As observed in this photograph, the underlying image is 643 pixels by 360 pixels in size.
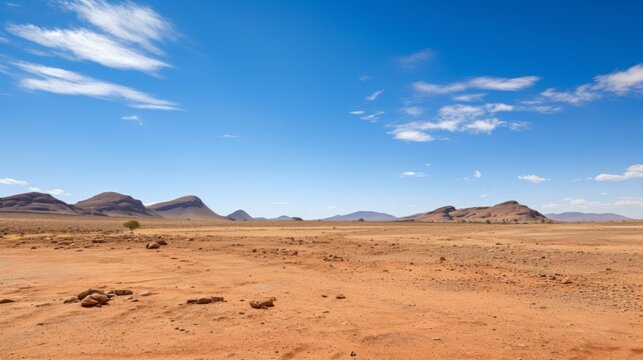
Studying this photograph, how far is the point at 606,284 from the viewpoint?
11.0m

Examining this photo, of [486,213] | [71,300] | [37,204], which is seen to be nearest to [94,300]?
[71,300]

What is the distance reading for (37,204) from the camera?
169875mm

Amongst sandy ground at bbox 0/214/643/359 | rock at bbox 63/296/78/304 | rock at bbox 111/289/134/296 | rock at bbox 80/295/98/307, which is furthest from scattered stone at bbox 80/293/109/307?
rock at bbox 111/289/134/296

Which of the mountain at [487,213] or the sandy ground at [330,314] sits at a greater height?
the mountain at [487,213]

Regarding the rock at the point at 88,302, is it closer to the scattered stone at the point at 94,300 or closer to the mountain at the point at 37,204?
the scattered stone at the point at 94,300

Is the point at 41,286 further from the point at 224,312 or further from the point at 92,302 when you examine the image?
the point at 224,312

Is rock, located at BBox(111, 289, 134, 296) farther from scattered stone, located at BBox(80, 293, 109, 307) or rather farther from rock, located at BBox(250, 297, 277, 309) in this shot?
rock, located at BBox(250, 297, 277, 309)

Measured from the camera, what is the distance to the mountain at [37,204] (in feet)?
531

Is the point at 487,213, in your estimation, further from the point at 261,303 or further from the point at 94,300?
the point at 94,300

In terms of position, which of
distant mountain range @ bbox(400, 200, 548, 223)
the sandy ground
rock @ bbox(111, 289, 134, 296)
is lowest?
the sandy ground

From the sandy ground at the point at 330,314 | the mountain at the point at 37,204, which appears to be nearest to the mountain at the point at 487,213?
the mountain at the point at 37,204

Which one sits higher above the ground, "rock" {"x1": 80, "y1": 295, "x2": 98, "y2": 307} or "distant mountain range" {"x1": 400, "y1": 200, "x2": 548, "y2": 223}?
"distant mountain range" {"x1": 400, "y1": 200, "x2": 548, "y2": 223}

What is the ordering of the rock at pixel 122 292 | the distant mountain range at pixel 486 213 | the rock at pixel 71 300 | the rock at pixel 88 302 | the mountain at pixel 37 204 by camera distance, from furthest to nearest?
the mountain at pixel 37 204 < the distant mountain range at pixel 486 213 < the rock at pixel 122 292 < the rock at pixel 71 300 < the rock at pixel 88 302

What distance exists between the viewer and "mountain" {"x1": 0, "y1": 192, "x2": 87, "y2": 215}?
161875 mm
